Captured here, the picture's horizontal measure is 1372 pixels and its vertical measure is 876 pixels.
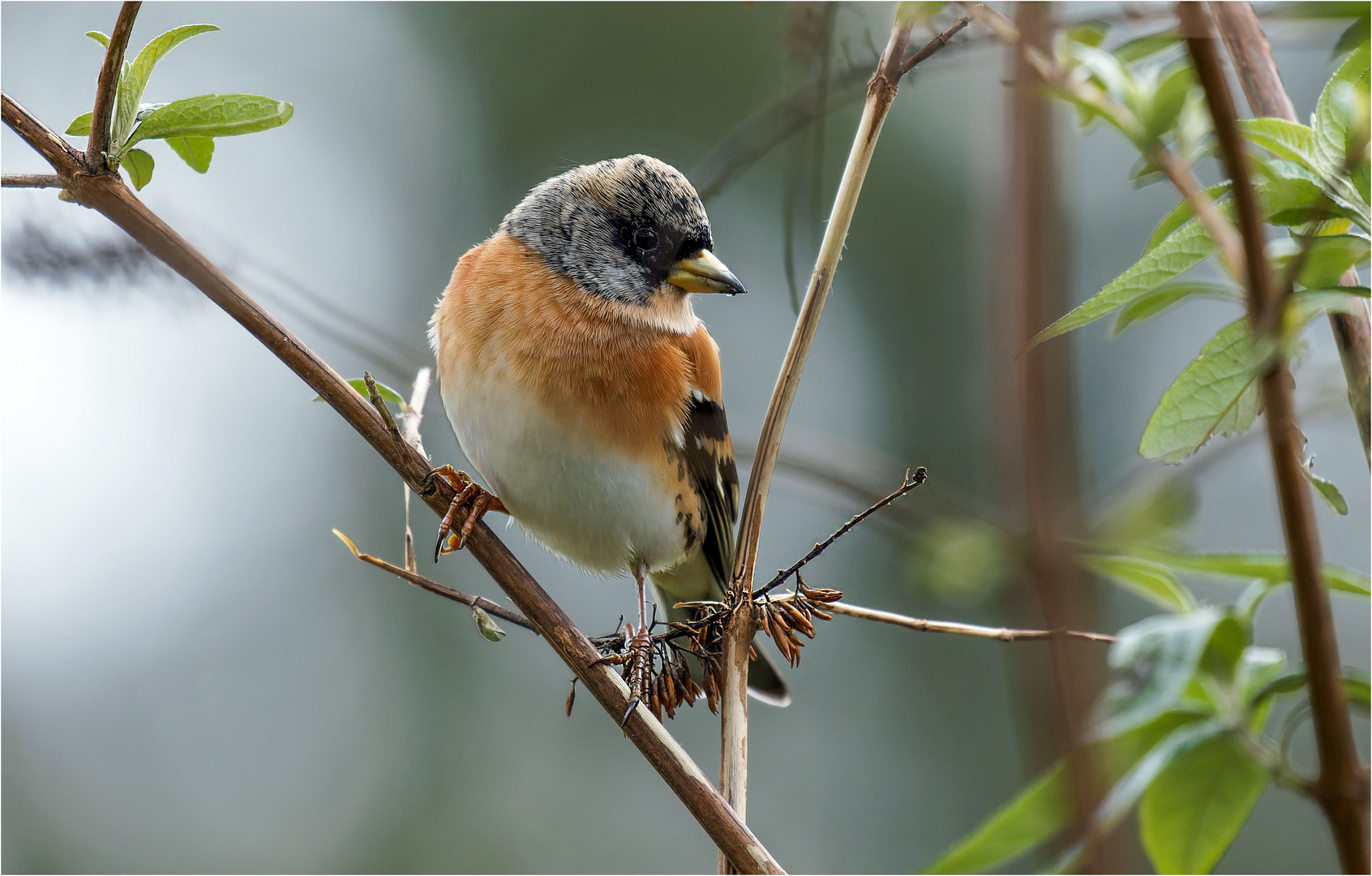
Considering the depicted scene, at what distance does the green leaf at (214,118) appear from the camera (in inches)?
42.8

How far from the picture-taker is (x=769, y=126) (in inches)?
47.6

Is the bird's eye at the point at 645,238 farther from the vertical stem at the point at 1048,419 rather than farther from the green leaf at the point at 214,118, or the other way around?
the vertical stem at the point at 1048,419

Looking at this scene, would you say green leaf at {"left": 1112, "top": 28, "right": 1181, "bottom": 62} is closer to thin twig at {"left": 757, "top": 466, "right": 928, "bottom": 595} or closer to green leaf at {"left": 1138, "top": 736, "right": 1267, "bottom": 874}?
thin twig at {"left": 757, "top": 466, "right": 928, "bottom": 595}

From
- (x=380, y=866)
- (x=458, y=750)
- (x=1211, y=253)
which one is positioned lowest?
(x=380, y=866)

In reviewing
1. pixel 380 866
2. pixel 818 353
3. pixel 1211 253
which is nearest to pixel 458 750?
pixel 380 866

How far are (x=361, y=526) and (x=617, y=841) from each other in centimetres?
338

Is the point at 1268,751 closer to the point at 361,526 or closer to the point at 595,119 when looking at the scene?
the point at 595,119

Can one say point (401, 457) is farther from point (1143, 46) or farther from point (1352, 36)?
point (1352, 36)

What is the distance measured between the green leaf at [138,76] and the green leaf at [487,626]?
69cm

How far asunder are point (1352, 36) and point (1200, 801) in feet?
2.91

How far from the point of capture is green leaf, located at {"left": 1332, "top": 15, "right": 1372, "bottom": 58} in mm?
1096

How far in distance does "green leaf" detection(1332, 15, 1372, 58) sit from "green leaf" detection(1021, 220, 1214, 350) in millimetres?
487

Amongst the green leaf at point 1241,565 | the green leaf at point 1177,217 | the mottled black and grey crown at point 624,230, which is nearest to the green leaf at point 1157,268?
the green leaf at point 1177,217

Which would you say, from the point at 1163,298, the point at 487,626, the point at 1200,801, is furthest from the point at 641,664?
the point at 1163,298
